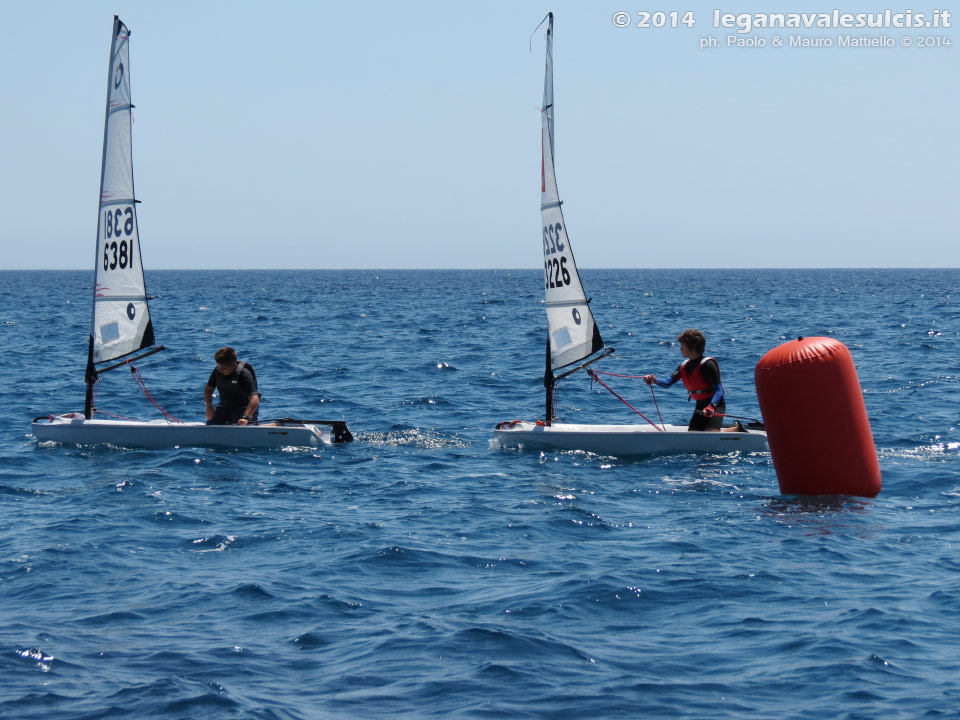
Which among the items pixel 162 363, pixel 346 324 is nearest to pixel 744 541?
pixel 162 363

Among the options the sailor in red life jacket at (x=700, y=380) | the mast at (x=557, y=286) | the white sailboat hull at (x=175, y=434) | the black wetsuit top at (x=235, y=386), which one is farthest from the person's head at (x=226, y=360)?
the sailor in red life jacket at (x=700, y=380)

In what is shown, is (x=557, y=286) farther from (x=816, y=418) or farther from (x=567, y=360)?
(x=816, y=418)

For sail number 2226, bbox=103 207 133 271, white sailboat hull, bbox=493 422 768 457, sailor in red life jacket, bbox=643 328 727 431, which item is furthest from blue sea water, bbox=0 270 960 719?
sail number 2226, bbox=103 207 133 271

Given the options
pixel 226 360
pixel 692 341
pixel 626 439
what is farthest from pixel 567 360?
pixel 226 360

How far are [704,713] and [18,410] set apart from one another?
16327 mm

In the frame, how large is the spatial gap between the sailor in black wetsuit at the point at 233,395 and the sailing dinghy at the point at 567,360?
3558 millimetres

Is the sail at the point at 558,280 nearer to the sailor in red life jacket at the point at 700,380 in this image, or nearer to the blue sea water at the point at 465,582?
the sailor in red life jacket at the point at 700,380

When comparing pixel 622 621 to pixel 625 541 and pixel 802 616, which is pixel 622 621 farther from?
pixel 625 541

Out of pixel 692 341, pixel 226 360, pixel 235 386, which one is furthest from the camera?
pixel 235 386

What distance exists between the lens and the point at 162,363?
28766 mm

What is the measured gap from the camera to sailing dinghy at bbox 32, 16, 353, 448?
50.1 ft

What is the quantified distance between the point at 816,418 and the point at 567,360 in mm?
5525

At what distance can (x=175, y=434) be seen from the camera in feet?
50.4

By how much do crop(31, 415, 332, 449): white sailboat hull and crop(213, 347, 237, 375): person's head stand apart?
32.5 inches
